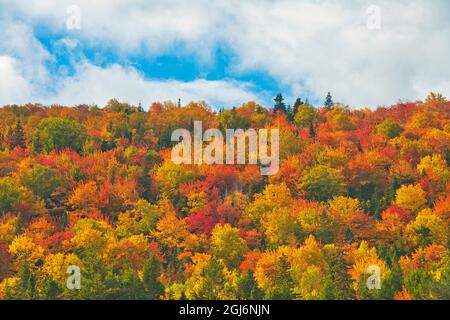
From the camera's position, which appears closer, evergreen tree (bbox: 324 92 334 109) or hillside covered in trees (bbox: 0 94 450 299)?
hillside covered in trees (bbox: 0 94 450 299)

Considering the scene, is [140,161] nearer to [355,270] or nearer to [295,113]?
[295,113]

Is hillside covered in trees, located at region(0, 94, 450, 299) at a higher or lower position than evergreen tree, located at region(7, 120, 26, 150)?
lower

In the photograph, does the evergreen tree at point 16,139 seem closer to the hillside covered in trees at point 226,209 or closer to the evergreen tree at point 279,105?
the hillside covered in trees at point 226,209

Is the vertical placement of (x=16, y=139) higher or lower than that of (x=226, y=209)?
higher

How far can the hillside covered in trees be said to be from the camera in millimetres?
70062

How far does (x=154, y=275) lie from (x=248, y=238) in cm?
2866

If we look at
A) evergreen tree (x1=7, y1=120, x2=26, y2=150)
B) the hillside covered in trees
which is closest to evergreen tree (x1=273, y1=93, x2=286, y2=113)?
the hillside covered in trees

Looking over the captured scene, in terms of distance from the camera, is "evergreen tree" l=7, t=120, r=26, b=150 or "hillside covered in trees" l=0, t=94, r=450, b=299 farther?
"evergreen tree" l=7, t=120, r=26, b=150

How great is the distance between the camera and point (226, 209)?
10894 centimetres

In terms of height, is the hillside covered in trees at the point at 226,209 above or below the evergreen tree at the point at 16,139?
below

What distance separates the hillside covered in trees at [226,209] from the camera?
2758 inches

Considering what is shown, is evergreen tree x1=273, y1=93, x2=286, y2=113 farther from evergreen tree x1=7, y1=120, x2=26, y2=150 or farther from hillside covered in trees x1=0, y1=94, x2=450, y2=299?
evergreen tree x1=7, y1=120, x2=26, y2=150

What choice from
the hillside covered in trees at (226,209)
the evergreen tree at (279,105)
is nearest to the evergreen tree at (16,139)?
the hillside covered in trees at (226,209)

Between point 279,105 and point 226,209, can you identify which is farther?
point 279,105
